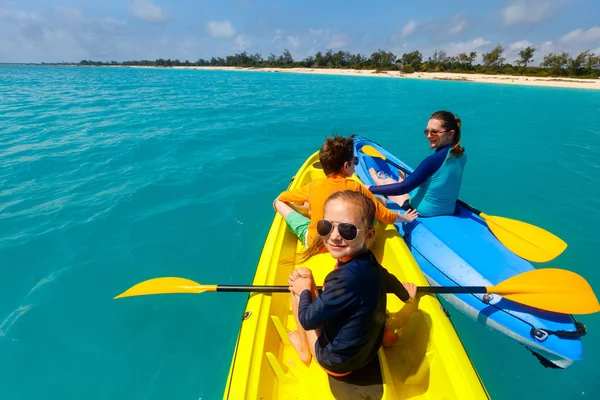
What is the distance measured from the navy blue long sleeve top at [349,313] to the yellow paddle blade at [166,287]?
149cm

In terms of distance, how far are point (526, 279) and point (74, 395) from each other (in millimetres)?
4660

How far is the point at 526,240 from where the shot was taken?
359 cm

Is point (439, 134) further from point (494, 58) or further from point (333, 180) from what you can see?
A: point (494, 58)

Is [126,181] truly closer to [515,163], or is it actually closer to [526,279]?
[526,279]

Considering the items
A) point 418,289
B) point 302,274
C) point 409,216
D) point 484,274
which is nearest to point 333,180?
point 302,274

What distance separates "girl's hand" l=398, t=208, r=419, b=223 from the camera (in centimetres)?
387

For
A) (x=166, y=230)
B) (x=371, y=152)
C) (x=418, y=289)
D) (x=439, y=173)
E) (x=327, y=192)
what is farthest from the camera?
(x=371, y=152)

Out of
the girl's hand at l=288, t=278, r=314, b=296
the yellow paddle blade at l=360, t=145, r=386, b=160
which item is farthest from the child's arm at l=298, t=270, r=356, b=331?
the yellow paddle blade at l=360, t=145, r=386, b=160

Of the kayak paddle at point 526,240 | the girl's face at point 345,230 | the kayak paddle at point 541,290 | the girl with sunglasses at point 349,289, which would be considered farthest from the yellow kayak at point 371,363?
the kayak paddle at point 526,240

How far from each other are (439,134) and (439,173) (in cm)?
48

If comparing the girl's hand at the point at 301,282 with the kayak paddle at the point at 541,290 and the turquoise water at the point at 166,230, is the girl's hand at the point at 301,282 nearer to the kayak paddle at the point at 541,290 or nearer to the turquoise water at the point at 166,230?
the kayak paddle at the point at 541,290

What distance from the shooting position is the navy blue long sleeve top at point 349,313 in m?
1.62

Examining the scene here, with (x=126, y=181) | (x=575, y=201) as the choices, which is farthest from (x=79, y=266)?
(x=575, y=201)

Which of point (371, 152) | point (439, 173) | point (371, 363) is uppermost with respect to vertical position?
point (439, 173)
